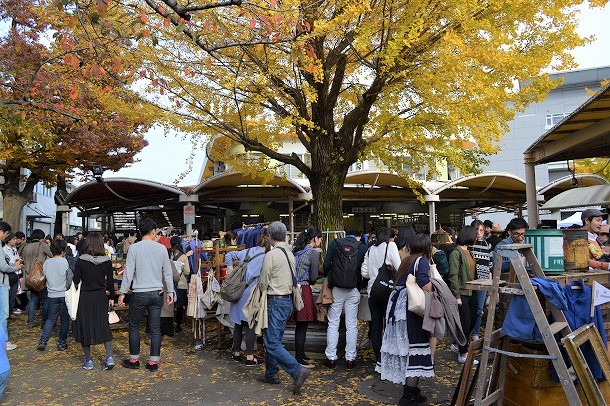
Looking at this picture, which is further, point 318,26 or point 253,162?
point 253,162

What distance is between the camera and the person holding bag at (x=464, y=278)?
6320mm

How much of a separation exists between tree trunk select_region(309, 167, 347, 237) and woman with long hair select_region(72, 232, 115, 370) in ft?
14.6

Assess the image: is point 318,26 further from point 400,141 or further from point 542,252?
point 542,252

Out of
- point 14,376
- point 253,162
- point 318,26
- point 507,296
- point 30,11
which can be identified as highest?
point 30,11

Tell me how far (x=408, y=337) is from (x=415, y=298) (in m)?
0.45

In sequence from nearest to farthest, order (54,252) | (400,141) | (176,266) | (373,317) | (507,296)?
(507,296) → (373,317) → (54,252) → (176,266) → (400,141)

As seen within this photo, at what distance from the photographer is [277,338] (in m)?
5.48

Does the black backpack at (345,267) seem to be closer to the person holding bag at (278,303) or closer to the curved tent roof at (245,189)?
the person holding bag at (278,303)

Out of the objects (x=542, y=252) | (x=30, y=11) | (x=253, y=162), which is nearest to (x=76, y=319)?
(x=542, y=252)

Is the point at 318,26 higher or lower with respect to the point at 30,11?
lower

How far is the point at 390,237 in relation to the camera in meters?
6.25

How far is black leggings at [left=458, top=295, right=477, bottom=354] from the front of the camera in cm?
651

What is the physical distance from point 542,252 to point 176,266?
5.94 meters

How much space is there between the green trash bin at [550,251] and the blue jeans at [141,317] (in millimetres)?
4552
